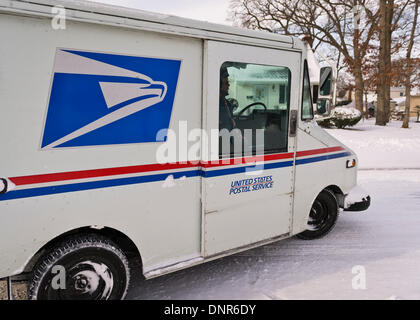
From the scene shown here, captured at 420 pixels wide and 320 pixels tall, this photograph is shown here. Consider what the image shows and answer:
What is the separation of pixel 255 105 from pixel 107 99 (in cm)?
157

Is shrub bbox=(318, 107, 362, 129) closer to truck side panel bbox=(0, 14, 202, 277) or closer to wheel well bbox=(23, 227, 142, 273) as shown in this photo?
truck side panel bbox=(0, 14, 202, 277)

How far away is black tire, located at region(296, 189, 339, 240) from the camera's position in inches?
182

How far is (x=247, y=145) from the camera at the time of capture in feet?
11.5

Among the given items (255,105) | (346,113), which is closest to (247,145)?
(255,105)

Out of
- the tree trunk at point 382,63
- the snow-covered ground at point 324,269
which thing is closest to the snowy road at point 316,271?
the snow-covered ground at point 324,269

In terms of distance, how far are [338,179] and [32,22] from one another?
3.91 m

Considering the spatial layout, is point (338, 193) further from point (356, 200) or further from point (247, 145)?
point (247, 145)

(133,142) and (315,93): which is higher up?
(315,93)

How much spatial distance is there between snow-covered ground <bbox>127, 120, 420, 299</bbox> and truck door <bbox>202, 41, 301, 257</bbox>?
396 mm

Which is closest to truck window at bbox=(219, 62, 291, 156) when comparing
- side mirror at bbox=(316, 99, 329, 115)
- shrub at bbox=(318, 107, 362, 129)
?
side mirror at bbox=(316, 99, 329, 115)

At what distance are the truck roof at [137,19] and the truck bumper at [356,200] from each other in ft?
8.14

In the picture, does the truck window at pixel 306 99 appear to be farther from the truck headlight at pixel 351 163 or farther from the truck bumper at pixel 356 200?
the truck bumper at pixel 356 200

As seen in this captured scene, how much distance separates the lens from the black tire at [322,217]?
15.2ft

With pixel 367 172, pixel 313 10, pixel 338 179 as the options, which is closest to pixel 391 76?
pixel 313 10
